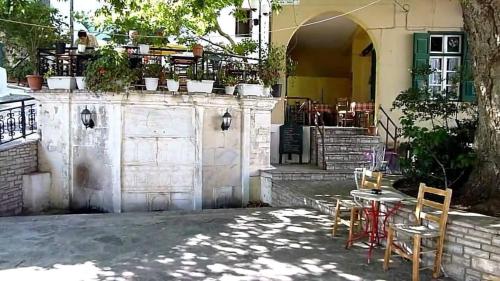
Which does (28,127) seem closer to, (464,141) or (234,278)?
(234,278)

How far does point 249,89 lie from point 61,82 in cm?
374

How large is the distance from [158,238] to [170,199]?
3165 millimetres

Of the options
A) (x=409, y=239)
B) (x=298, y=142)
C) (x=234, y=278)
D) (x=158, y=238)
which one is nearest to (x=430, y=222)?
(x=409, y=239)

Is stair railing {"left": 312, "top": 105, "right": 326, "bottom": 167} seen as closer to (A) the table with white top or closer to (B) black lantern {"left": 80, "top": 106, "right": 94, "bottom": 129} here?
(A) the table with white top

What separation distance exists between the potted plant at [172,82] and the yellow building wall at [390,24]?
3.63 m

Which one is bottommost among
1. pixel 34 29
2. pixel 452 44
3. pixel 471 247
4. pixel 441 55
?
pixel 471 247

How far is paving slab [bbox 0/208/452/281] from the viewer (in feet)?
16.3

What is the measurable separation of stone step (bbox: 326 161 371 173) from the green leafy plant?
4270 millimetres

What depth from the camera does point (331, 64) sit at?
17.3 metres

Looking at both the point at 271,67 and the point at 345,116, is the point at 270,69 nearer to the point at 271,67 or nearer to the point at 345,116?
the point at 271,67

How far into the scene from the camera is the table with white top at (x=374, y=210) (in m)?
Result: 5.24

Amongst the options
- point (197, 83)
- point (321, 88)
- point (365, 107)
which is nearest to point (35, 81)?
point (197, 83)

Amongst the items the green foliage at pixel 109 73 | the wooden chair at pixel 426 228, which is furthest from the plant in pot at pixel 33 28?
the wooden chair at pixel 426 228

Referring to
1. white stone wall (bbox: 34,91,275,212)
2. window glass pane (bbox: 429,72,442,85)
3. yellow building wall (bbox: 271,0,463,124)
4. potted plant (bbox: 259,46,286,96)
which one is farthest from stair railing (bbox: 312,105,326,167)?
window glass pane (bbox: 429,72,442,85)
